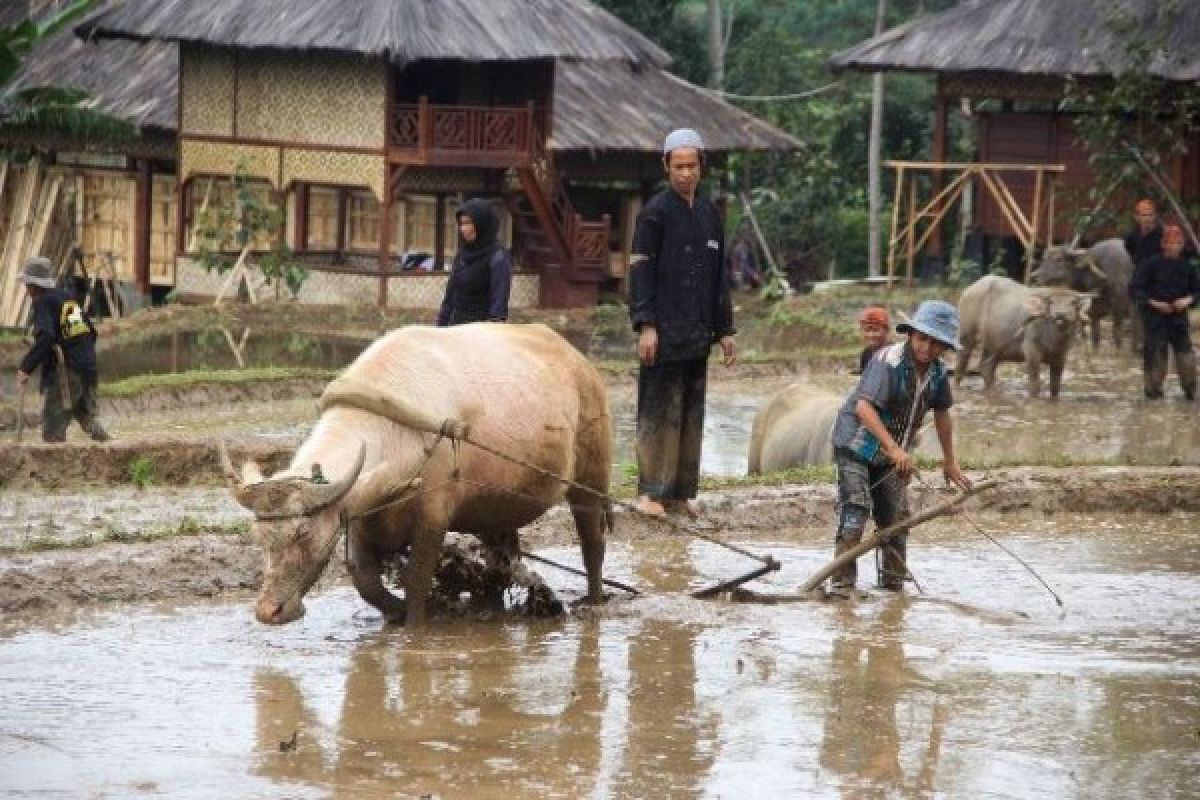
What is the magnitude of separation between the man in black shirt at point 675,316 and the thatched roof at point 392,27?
17.6 m

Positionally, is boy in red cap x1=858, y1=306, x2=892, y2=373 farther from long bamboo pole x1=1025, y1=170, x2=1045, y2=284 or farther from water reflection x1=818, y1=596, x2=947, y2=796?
long bamboo pole x1=1025, y1=170, x2=1045, y2=284

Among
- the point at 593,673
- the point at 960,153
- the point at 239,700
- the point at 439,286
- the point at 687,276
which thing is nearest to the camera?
the point at 239,700

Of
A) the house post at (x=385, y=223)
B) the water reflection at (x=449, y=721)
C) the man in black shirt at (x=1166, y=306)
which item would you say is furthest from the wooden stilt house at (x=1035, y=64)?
the water reflection at (x=449, y=721)

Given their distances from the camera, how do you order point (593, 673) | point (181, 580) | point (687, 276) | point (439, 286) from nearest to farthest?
point (593, 673)
point (181, 580)
point (687, 276)
point (439, 286)

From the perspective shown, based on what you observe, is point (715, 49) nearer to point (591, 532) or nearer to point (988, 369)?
point (988, 369)

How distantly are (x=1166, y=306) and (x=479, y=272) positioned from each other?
897cm

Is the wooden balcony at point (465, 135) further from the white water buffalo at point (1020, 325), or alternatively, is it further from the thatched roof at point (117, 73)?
the white water buffalo at point (1020, 325)

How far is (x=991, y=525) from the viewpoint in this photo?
13.5 metres

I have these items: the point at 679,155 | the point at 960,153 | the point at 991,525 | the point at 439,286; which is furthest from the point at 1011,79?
the point at 679,155

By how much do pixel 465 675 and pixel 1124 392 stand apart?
1393 centimetres

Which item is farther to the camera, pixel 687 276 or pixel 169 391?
pixel 169 391

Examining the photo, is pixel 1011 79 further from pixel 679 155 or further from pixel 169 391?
pixel 679 155

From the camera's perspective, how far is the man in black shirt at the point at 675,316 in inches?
465

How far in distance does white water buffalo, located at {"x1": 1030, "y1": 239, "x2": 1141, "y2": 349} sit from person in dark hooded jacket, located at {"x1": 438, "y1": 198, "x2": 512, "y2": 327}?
12.8 m
